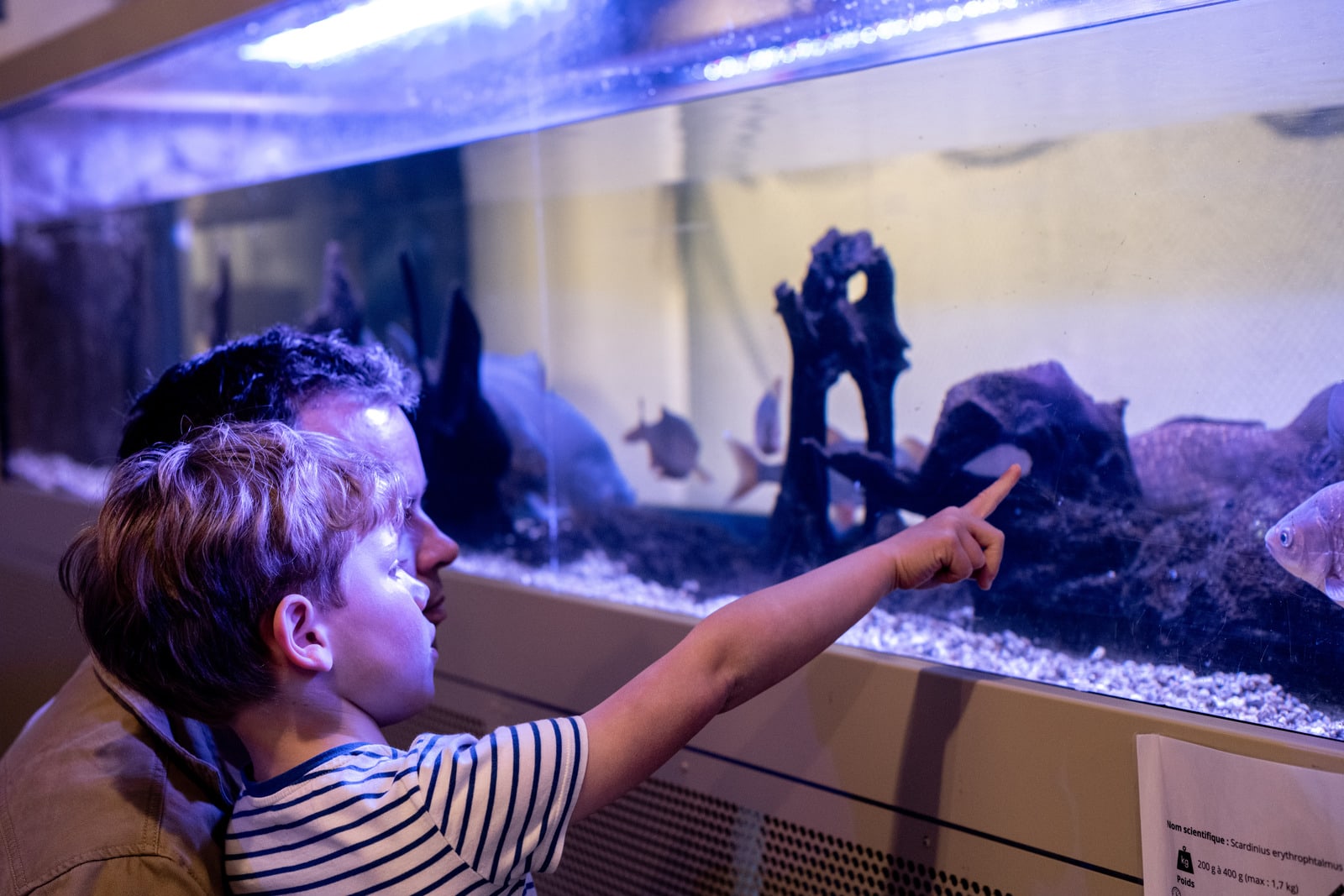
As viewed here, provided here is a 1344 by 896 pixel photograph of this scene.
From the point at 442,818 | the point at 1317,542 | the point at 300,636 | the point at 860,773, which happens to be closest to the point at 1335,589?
the point at 1317,542

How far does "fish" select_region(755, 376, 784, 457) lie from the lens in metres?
1.41

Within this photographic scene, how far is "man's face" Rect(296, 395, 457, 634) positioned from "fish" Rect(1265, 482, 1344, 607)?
772mm

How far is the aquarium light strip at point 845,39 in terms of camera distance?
42.0 inches

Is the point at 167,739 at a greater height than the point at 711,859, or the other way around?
the point at 167,739

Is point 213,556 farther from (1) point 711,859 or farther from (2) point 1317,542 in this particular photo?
(2) point 1317,542

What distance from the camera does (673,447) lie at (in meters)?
1.64

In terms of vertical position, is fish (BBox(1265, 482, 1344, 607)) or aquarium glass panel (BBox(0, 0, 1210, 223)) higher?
aquarium glass panel (BBox(0, 0, 1210, 223))

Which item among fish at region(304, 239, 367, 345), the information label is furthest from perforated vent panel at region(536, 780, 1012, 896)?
fish at region(304, 239, 367, 345)

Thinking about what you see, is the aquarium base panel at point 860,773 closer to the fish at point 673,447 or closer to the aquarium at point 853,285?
the aquarium at point 853,285

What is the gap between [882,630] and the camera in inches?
43.1

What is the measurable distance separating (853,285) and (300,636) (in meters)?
0.77

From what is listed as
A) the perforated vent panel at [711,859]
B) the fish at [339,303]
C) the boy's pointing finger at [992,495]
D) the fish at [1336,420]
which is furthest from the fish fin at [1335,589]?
the fish at [339,303]

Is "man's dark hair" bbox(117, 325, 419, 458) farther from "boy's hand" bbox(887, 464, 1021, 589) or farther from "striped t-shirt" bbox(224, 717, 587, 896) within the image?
"boy's hand" bbox(887, 464, 1021, 589)

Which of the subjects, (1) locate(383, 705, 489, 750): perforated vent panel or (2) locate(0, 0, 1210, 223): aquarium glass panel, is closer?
(2) locate(0, 0, 1210, 223): aquarium glass panel
